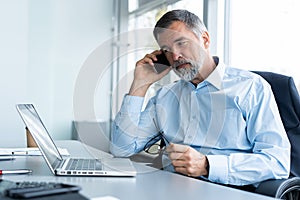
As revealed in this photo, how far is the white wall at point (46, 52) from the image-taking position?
3.21m

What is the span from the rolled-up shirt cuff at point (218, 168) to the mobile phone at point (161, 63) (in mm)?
523

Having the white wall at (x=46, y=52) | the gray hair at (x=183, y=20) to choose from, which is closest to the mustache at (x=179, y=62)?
the gray hair at (x=183, y=20)

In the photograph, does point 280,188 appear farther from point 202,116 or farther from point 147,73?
point 147,73

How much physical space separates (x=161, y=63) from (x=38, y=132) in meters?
0.67

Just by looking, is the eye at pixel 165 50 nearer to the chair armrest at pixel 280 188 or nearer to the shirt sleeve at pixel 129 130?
the shirt sleeve at pixel 129 130

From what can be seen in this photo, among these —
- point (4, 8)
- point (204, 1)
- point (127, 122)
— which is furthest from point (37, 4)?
point (127, 122)

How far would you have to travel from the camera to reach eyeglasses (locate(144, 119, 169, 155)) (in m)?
1.72

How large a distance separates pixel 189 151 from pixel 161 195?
38cm

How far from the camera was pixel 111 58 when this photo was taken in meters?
3.92

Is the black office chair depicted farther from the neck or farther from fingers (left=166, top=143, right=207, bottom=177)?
fingers (left=166, top=143, right=207, bottom=177)

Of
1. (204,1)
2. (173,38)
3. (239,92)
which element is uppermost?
(204,1)

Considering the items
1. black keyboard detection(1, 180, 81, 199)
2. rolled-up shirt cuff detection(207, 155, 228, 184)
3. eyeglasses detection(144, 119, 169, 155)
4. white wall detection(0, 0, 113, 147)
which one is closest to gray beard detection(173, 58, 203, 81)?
eyeglasses detection(144, 119, 169, 155)

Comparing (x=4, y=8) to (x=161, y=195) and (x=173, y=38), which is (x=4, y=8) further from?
(x=161, y=195)

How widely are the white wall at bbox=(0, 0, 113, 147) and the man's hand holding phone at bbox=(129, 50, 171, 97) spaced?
1.73m
